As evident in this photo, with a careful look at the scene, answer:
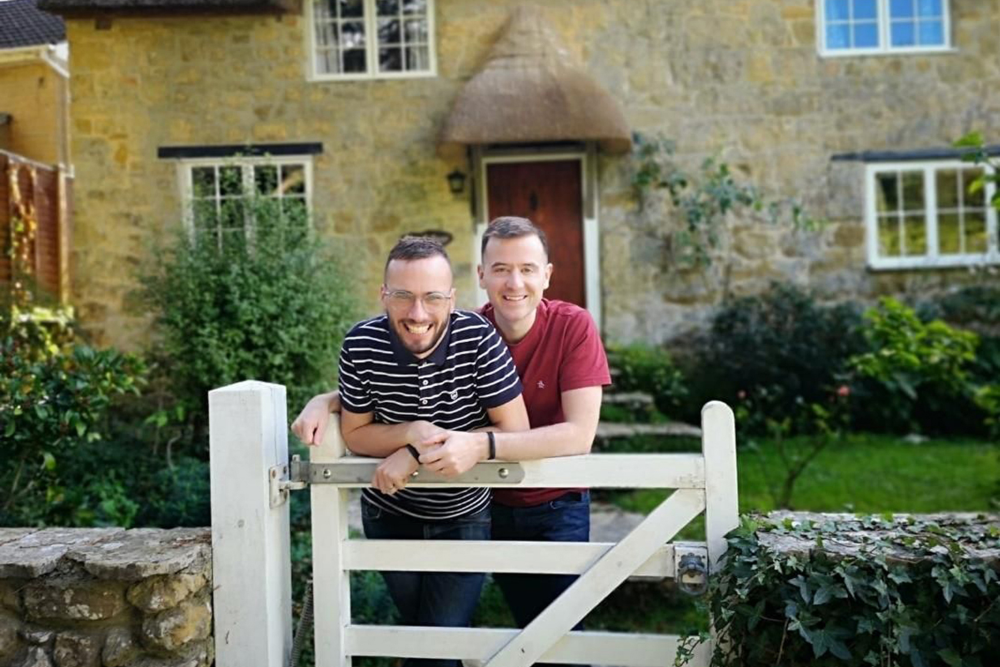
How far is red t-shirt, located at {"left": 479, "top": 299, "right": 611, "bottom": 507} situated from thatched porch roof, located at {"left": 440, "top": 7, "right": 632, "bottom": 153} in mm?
6484

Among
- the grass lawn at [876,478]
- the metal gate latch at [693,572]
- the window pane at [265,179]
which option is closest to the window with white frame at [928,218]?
the grass lawn at [876,478]

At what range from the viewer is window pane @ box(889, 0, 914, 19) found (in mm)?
10130

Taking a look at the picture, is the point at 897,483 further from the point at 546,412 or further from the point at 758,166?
the point at 546,412

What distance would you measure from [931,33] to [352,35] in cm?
663

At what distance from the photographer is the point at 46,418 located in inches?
165

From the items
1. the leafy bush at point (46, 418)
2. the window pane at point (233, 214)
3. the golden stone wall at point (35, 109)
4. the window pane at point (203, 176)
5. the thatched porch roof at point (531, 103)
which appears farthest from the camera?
the window pane at point (203, 176)

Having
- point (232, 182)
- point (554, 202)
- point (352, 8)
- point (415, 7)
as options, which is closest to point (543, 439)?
point (232, 182)

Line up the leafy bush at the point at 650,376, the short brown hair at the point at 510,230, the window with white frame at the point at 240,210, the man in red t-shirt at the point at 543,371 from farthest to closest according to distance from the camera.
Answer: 1. the leafy bush at the point at 650,376
2. the window with white frame at the point at 240,210
3. the short brown hair at the point at 510,230
4. the man in red t-shirt at the point at 543,371

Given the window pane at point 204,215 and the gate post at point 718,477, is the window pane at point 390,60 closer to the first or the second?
the window pane at point 204,215

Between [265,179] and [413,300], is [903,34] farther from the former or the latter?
[413,300]

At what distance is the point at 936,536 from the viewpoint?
95.2 inches

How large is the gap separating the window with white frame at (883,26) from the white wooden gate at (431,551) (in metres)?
9.02

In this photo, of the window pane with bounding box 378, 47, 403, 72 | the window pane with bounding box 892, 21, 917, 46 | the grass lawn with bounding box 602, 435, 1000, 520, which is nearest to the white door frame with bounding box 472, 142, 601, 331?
the window pane with bounding box 378, 47, 403, 72

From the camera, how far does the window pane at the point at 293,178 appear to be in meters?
9.96
